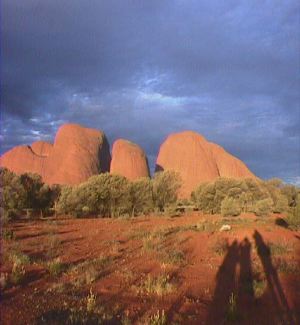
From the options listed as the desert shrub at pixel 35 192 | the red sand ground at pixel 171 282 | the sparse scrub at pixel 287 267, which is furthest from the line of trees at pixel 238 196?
the sparse scrub at pixel 287 267

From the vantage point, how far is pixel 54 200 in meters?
42.1

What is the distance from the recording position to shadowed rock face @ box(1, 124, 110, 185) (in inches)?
2948

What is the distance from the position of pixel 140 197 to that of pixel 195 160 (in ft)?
143

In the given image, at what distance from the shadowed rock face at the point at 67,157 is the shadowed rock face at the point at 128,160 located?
9.04 ft

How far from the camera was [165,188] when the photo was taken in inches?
1706

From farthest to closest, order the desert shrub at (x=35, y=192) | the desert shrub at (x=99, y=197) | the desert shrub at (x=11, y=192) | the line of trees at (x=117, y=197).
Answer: the desert shrub at (x=99, y=197), the desert shrub at (x=35, y=192), the line of trees at (x=117, y=197), the desert shrub at (x=11, y=192)

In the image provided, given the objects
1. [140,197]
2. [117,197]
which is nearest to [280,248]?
[117,197]

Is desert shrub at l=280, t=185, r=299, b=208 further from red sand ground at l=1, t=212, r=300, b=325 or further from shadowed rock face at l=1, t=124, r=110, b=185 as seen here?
red sand ground at l=1, t=212, r=300, b=325

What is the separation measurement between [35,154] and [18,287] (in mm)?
80298

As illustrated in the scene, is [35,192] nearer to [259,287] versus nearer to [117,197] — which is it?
[117,197]

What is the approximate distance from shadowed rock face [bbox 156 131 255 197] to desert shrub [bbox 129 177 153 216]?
124 ft

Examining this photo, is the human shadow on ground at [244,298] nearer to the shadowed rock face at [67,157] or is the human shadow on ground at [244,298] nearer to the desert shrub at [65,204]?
the desert shrub at [65,204]

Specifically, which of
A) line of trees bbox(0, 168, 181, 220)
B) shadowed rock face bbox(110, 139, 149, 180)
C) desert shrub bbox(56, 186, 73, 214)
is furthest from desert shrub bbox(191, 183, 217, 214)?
shadowed rock face bbox(110, 139, 149, 180)

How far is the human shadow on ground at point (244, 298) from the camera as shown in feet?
22.2
